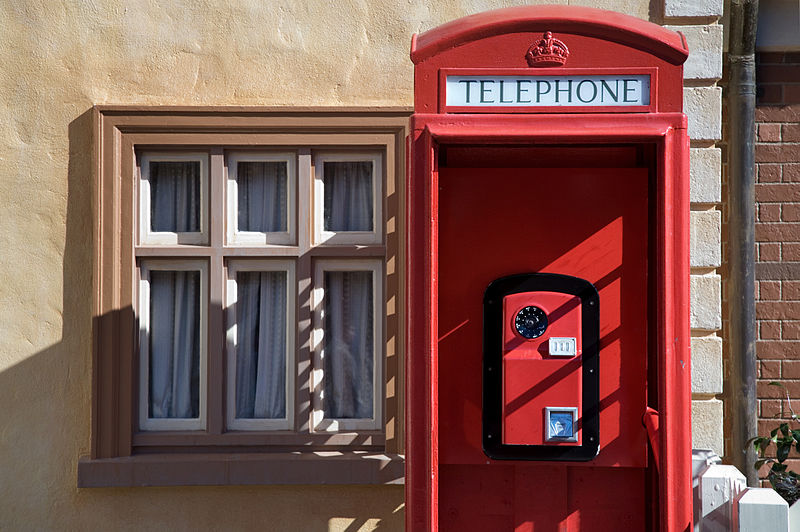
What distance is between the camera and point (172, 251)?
4516 millimetres

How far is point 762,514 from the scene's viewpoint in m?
2.97

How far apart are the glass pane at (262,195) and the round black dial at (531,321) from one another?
1647 millimetres

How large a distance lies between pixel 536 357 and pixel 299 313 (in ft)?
5.03

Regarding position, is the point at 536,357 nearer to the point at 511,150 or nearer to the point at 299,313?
the point at 511,150

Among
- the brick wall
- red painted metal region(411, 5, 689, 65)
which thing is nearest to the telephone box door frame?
red painted metal region(411, 5, 689, 65)

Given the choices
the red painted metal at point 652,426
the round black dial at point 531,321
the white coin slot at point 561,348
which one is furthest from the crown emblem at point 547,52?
the red painted metal at point 652,426

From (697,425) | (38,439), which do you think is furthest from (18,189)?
(697,425)

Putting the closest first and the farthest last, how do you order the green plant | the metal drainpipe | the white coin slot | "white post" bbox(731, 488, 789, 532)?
"white post" bbox(731, 488, 789, 532), the white coin slot, the green plant, the metal drainpipe

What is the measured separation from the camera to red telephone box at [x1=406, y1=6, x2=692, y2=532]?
124 inches

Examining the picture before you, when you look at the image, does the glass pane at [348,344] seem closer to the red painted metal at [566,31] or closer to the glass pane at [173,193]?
the glass pane at [173,193]

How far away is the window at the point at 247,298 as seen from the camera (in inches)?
174

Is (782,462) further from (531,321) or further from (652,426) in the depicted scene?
(531,321)

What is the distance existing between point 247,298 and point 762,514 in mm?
2760

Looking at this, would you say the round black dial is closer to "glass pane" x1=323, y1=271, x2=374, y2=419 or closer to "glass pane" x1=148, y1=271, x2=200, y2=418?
"glass pane" x1=323, y1=271, x2=374, y2=419
